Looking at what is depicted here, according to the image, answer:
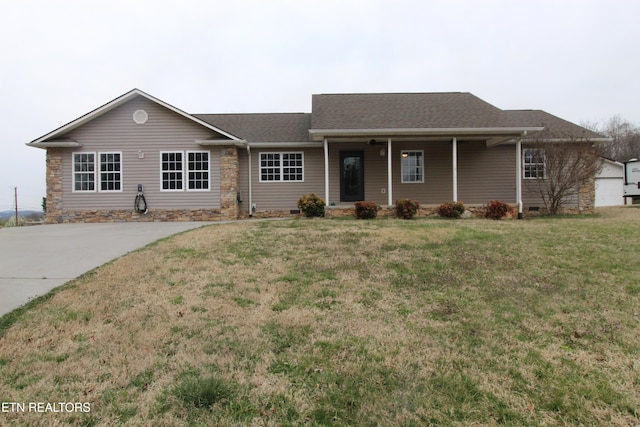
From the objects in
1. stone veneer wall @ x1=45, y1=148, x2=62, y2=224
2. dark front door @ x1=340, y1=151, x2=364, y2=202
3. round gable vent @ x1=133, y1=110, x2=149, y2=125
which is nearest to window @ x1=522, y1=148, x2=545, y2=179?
dark front door @ x1=340, y1=151, x2=364, y2=202

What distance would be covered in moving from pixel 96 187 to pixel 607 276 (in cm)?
1555

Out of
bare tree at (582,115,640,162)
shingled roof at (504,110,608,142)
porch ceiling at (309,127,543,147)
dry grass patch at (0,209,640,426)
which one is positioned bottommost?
dry grass patch at (0,209,640,426)

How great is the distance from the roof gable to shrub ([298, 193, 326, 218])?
3713mm

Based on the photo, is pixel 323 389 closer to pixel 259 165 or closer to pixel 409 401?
pixel 409 401

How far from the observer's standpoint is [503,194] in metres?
14.9

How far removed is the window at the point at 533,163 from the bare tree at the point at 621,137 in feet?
102

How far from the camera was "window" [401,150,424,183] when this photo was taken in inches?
591

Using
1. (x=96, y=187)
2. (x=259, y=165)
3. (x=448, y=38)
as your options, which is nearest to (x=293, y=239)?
(x=259, y=165)

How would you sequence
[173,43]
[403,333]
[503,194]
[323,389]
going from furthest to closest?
[173,43], [503,194], [403,333], [323,389]

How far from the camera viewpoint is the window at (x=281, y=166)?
1492cm

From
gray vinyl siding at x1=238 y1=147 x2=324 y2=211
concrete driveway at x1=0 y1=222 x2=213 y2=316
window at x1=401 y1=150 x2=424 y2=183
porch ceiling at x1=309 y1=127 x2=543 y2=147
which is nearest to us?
concrete driveway at x1=0 y1=222 x2=213 y2=316

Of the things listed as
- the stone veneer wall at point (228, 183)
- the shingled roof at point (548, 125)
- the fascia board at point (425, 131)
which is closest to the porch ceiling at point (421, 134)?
the fascia board at point (425, 131)

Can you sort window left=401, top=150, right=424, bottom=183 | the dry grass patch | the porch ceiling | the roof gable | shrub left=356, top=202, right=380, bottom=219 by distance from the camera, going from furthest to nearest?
window left=401, top=150, right=424, bottom=183
the roof gable
the porch ceiling
shrub left=356, top=202, right=380, bottom=219
the dry grass patch

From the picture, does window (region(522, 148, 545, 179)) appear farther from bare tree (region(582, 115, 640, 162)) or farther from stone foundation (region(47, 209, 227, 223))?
bare tree (region(582, 115, 640, 162))
